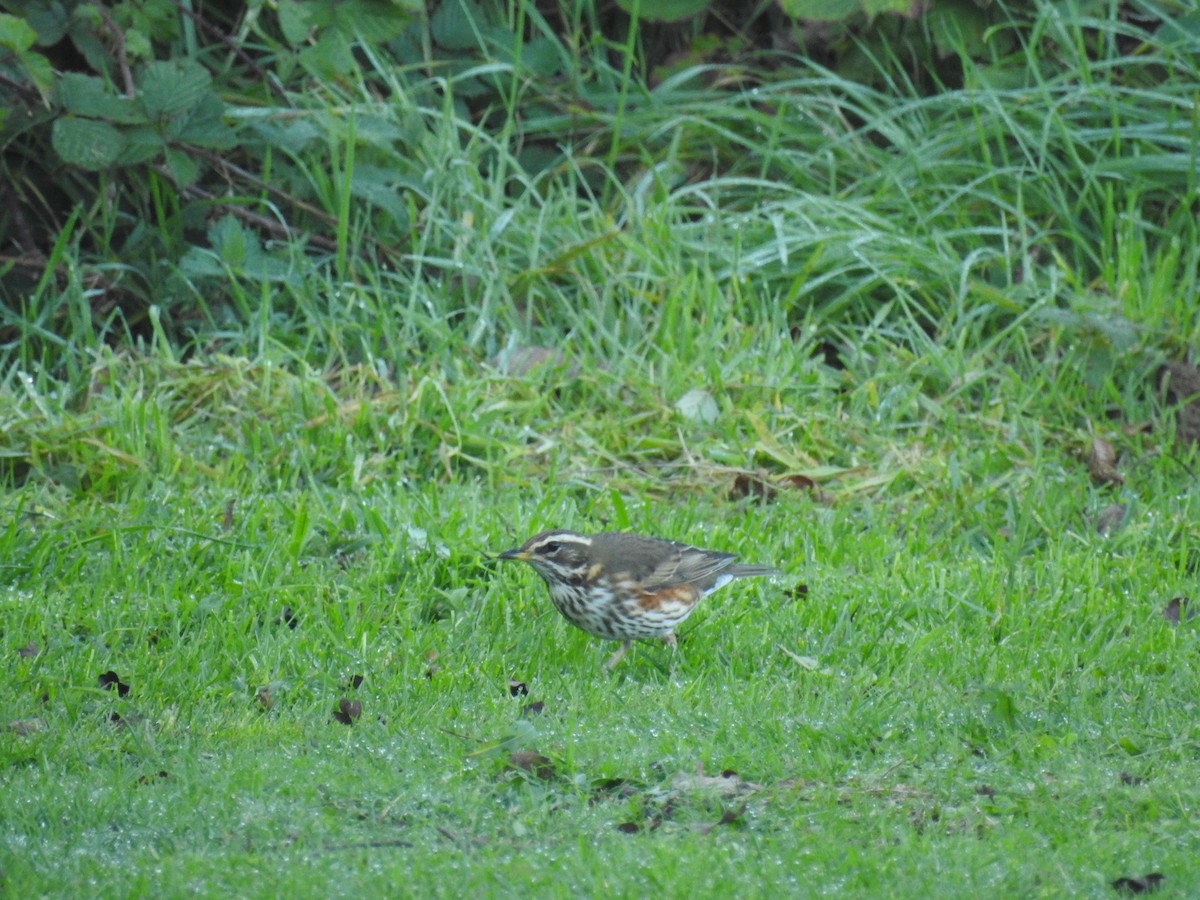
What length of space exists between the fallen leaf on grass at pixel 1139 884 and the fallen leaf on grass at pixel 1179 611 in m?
2.45

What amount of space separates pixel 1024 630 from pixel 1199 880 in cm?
211

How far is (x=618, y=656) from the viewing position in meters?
5.85

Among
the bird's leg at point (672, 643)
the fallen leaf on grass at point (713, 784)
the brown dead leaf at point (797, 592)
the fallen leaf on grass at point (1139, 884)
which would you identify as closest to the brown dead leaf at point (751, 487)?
the brown dead leaf at point (797, 592)

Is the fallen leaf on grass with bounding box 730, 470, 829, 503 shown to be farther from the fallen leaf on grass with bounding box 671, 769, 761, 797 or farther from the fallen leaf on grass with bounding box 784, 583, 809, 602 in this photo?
the fallen leaf on grass with bounding box 671, 769, 761, 797

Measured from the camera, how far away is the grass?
166 inches

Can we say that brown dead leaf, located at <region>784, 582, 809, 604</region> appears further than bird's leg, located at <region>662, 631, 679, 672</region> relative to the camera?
Yes

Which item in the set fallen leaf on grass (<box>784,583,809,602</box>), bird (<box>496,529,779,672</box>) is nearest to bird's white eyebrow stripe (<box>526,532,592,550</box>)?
bird (<box>496,529,779,672</box>)

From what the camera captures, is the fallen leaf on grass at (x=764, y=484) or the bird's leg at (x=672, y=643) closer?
the bird's leg at (x=672, y=643)

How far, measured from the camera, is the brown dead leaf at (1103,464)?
25.2ft

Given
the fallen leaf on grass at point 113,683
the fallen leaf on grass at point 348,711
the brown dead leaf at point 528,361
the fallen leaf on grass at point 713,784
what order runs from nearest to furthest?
the fallen leaf on grass at point 713,784 < the fallen leaf on grass at point 348,711 < the fallen leaf on grass at point 113,683 < the brown dead leaf at point 528,361

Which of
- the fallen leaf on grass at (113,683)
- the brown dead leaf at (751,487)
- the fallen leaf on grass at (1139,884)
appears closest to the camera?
the fallen leaf on grass at (1139,884)

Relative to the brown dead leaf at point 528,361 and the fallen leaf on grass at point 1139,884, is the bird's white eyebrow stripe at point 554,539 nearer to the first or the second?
the fallen leaf on grass at point 1139,884

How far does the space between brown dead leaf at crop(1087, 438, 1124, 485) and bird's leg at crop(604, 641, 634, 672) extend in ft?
9.67

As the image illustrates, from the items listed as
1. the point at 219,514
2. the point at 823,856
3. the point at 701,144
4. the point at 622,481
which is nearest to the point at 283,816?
the point at 823,856
